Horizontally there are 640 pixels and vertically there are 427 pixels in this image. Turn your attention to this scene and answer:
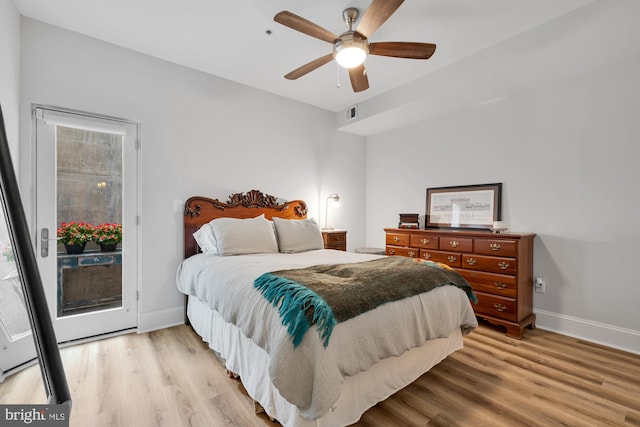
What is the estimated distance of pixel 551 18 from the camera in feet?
8.00

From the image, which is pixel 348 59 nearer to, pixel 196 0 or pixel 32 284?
pixel 196 0

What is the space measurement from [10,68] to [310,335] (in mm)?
2933

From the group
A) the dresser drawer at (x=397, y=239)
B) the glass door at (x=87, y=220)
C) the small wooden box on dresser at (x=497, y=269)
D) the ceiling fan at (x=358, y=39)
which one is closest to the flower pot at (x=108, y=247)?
the glass door at (x=87, y=220)

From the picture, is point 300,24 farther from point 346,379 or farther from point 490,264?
point 490,264

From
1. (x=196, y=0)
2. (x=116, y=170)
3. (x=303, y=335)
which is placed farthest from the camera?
(x=116, y=170)

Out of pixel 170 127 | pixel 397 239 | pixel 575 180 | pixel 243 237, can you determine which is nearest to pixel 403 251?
pixel 397 239

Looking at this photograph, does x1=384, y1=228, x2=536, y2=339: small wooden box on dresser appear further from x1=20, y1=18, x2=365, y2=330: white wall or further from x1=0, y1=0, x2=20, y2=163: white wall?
x1=0, y1=0, x2=20, y2=163: white wall

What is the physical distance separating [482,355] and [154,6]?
3.87m

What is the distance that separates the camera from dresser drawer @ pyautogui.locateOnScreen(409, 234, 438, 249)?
347 cm

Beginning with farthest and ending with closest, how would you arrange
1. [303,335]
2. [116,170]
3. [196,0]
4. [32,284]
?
[116,170] < [196,0] < [303,335] < [32,284]

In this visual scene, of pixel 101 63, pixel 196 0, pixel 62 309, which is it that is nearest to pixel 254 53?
pixel 196 0

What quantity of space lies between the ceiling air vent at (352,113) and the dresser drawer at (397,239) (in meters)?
1.79

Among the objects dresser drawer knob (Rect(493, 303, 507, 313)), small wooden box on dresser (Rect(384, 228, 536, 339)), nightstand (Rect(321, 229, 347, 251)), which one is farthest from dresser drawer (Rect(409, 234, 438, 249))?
nightstand (Rect(321, 229, 347, 251))

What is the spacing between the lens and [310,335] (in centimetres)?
141
